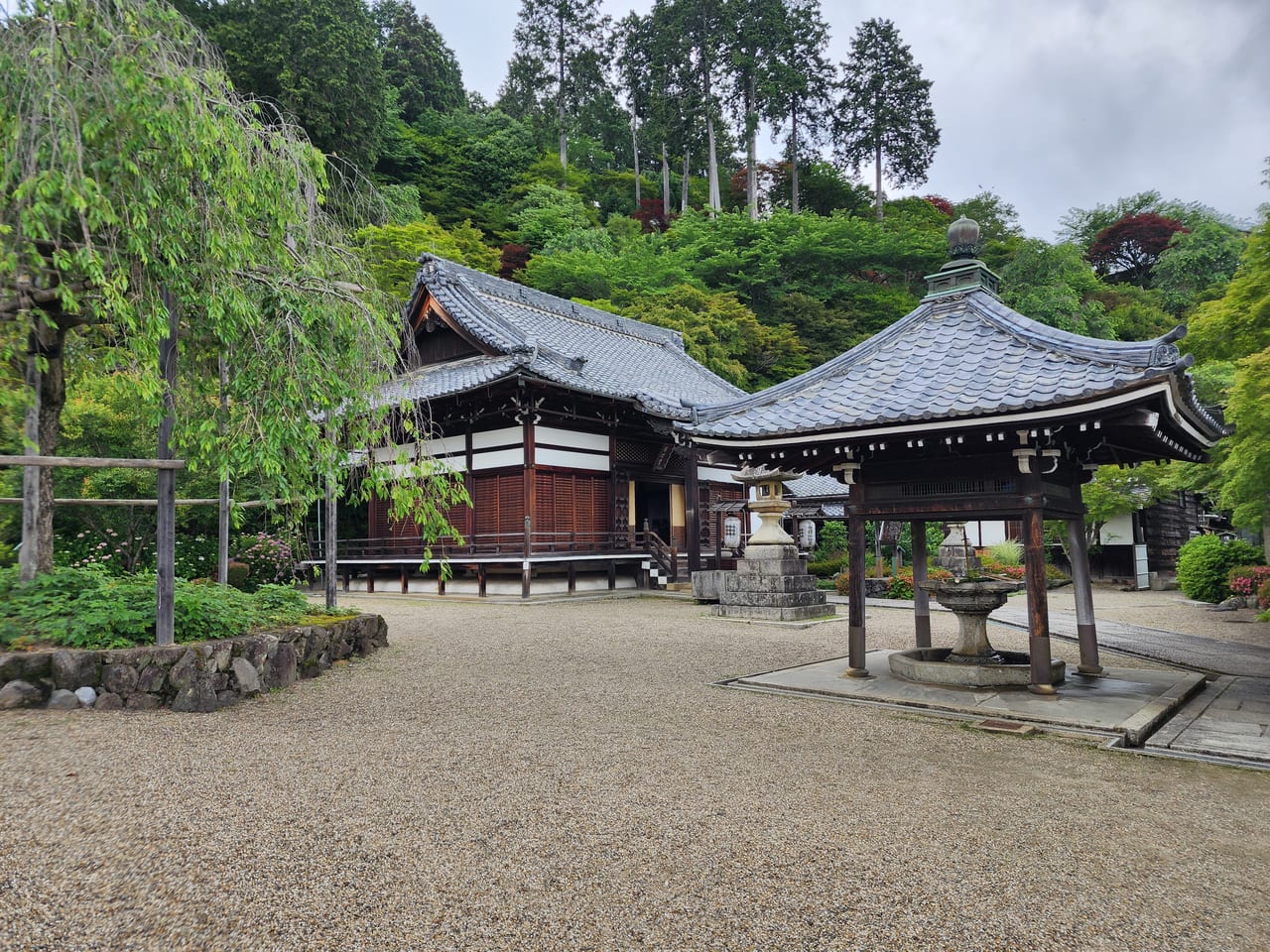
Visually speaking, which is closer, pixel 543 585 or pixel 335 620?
pixel 335 620

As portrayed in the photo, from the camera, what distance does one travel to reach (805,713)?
20.4ft

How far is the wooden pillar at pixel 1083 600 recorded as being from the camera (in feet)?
23.9

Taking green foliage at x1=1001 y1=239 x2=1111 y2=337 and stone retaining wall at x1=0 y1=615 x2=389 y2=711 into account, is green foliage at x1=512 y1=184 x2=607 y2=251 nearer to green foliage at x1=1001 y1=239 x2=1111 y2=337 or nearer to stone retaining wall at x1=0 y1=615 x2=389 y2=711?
green foliage at x1=1001 y1=239 x2=1111 y2=337

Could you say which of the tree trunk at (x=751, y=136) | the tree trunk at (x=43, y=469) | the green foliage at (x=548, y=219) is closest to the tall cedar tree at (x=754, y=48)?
the tree trunk at (x=751, y=136)

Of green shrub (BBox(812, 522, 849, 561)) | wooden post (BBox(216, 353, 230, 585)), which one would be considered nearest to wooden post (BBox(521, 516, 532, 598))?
wooden post (BBox(216, 353, 230, 585))

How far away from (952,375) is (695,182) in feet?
142

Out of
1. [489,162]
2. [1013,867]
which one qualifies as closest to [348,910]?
[1013,867]

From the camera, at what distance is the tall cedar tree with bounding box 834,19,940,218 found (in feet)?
135

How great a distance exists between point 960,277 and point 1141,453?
2631mm

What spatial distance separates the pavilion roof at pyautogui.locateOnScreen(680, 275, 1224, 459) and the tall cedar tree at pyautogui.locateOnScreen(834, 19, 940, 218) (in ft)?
123

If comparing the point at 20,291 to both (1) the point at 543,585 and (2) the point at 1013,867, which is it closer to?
(2) the point at 1013,867

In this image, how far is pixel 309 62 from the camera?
97.3ft

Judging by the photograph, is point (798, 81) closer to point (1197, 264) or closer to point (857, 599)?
point (1197, 264)

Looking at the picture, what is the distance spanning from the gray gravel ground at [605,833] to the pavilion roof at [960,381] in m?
2.54
